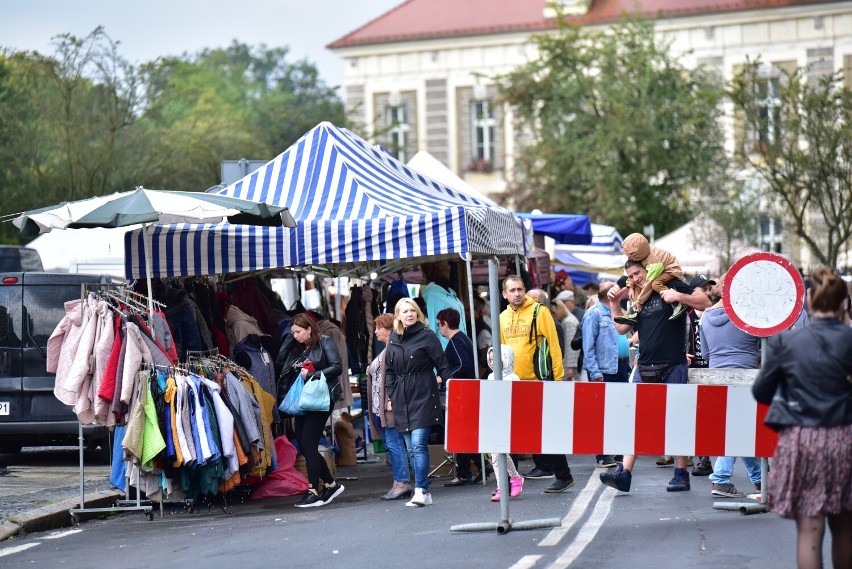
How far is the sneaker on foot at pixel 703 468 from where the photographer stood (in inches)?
551

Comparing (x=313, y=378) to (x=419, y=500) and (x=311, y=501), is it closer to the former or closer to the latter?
(x=311, y=501)

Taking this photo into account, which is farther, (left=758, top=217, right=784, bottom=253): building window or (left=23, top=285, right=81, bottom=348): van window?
(left=758, top=217, right=784, bottom=253): building window

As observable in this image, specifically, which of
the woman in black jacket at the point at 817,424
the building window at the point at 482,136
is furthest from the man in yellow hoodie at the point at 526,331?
the building window at the point at 482,136

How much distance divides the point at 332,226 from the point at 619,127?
112ft

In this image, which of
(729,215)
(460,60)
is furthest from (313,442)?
(460,60)

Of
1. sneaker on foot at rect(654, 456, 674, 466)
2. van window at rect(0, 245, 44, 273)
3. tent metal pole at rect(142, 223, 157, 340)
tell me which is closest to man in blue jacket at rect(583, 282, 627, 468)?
sneaker on foot at rect(654, 456, 674, 466)

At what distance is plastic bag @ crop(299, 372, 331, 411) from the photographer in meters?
12.9

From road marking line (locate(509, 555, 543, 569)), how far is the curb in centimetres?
441

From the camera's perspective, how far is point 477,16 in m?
61.5

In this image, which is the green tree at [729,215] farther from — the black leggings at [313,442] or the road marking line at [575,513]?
the black leggings at [313,442]

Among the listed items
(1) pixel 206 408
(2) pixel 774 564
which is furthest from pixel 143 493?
(2) pixel 774 564

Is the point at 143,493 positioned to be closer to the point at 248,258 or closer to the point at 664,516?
the point at 248,258

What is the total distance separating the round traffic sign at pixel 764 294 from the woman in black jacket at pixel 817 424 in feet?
10.1

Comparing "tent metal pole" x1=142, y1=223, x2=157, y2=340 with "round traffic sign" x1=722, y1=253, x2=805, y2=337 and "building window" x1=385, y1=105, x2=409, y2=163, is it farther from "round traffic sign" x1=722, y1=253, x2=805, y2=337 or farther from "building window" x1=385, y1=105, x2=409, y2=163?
"building window" x1=385, y1=105, x2=409, y2=163
